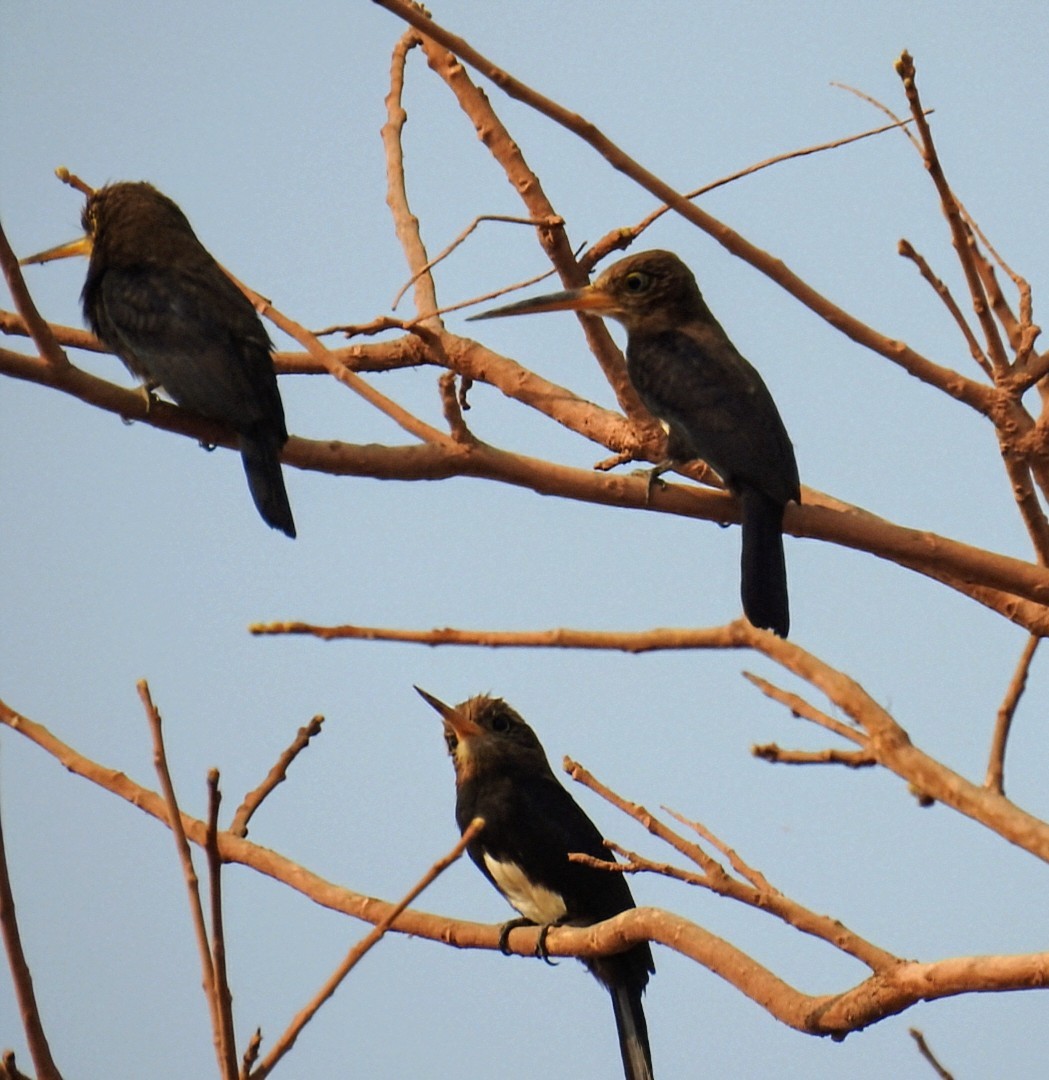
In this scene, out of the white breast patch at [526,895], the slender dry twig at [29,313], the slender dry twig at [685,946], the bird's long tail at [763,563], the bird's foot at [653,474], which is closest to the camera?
the slender dry twig at [685,946]

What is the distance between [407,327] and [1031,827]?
7.35 feet

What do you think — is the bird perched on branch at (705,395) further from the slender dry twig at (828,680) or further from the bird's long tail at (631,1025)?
the slender dry twig at (828,680)

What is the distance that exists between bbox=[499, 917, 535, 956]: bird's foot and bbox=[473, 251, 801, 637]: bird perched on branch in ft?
3.54

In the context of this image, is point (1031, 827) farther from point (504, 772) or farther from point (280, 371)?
point (504, 772)

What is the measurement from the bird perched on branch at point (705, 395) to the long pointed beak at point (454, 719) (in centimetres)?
136

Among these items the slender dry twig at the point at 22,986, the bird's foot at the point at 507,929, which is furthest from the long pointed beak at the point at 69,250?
the slender dry twig at the point at 22,986

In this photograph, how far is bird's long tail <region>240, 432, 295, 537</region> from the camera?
430 centimetres

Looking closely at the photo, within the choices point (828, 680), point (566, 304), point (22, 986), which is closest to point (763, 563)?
point (566, 304)

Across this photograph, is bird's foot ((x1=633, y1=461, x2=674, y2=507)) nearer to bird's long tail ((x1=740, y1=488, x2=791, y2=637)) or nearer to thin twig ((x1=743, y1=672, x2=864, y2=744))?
bird's long tail ((x1=740, y1=488, x2=791, y2=637))

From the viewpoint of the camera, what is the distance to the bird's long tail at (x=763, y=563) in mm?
4297

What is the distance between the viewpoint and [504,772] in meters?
5.77

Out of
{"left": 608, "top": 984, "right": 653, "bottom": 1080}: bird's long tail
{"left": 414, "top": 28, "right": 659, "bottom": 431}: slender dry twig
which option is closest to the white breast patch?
{"left": 608, "top": 984, "right": 653, "bottom": 1080}: bird's long tail

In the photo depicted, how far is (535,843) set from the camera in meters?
5.48

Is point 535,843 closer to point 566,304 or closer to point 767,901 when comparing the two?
point 566,304
